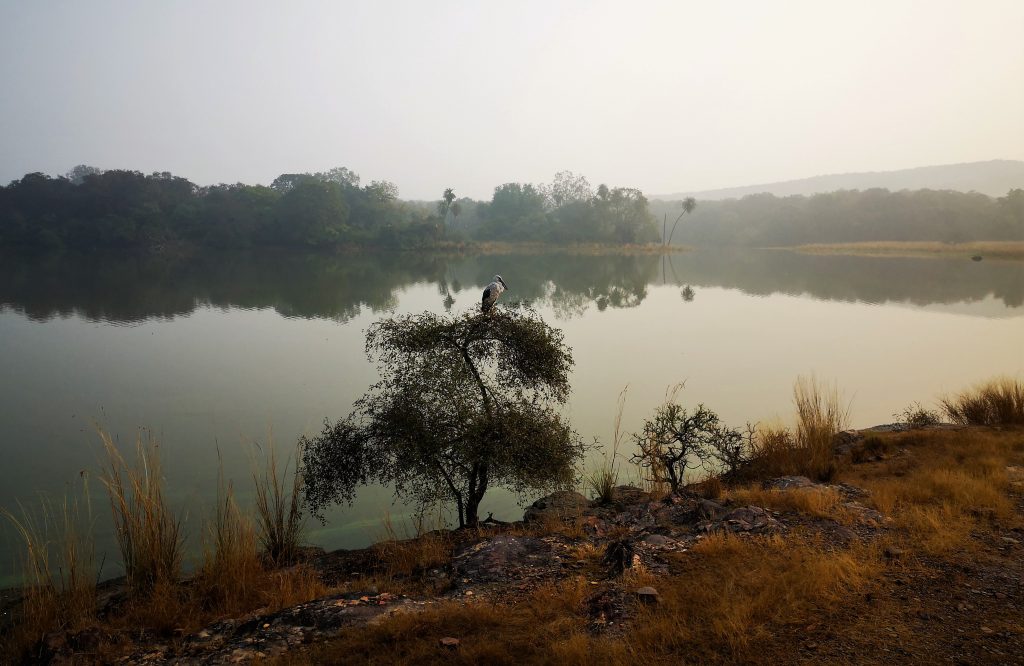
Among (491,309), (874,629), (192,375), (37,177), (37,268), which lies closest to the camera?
(874,629)

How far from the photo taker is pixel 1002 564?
370 centimetres

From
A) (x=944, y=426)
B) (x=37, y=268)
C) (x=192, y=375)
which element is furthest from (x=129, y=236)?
(x=944, y=426)

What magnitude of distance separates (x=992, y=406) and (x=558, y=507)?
21.6 ft

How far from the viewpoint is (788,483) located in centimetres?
583

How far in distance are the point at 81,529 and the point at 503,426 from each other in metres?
4.34

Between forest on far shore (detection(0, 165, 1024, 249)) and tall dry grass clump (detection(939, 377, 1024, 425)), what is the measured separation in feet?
170

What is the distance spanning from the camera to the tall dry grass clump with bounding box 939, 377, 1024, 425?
7746 millimetres

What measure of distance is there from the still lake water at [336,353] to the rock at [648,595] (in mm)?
3253

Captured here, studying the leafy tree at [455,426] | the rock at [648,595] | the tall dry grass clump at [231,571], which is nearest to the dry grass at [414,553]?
the leafy tree at [455,426]

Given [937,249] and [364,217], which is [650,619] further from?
[364,217]

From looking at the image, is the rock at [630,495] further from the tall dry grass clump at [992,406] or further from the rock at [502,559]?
the tall dry grass clump at [992,406]

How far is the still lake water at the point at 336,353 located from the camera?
780 centimetres

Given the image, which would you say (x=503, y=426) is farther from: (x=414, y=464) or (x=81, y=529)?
(x=81, y=529)

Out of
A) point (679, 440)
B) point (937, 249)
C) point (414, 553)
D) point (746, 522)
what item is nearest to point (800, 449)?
point (679, 440)
